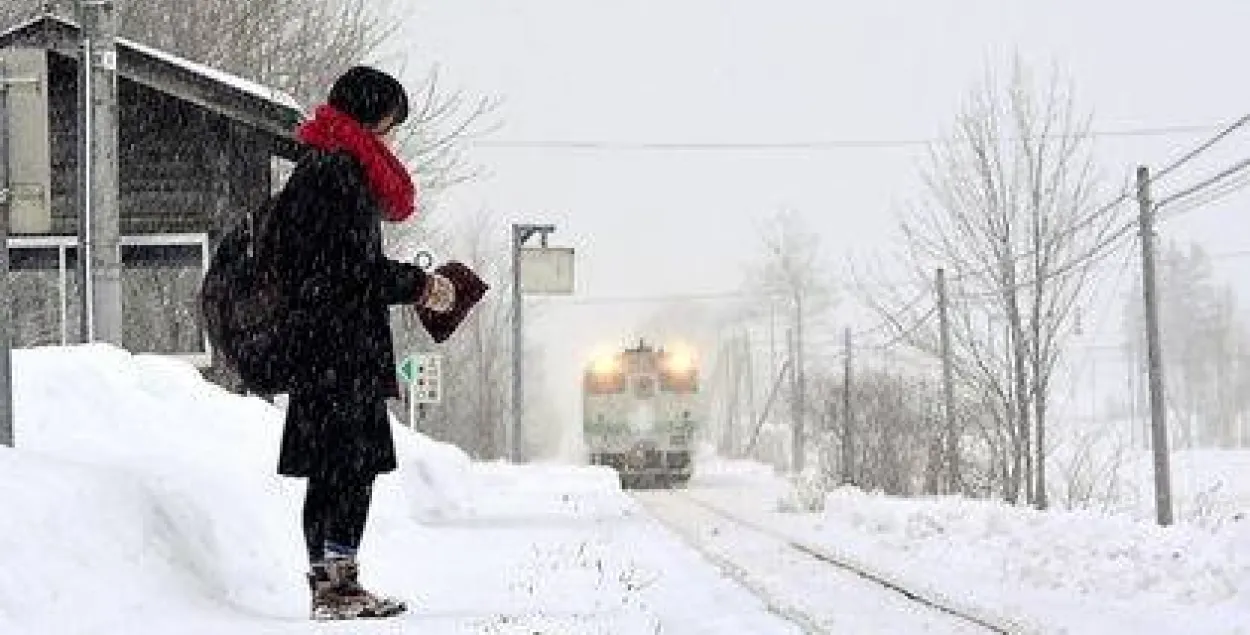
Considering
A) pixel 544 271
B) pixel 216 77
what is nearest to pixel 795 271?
Answer: pixel 544 271

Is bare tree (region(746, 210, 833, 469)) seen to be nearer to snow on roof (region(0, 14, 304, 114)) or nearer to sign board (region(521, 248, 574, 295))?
sign board (region(521, 248, 574, 295))

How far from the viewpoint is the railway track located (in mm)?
7625

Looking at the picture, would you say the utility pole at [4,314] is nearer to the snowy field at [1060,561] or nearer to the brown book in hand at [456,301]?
the brown book in hand at [456,301]

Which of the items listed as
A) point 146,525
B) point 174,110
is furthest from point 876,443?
point 146,525

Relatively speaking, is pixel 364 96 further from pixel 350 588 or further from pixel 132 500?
pixel 132 500

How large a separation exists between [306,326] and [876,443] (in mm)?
21415

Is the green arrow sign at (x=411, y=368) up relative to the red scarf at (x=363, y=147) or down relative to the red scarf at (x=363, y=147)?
down

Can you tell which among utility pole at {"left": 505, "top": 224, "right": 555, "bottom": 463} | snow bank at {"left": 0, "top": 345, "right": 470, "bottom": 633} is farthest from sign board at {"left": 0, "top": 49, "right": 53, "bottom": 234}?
utility pole at {"left": 505, "top": 224, "right": 555, "bottom": 463}

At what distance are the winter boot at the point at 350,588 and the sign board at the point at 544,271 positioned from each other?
30.5 metres

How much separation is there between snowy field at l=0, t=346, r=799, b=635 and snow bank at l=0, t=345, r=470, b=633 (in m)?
0.01

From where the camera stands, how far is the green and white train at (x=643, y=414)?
32938 mm

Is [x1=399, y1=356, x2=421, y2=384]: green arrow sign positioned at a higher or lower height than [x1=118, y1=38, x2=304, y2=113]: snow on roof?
lower

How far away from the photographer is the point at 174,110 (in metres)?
20.0

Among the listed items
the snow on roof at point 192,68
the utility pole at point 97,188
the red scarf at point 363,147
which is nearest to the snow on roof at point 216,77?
the snow on roof at point 192,68
